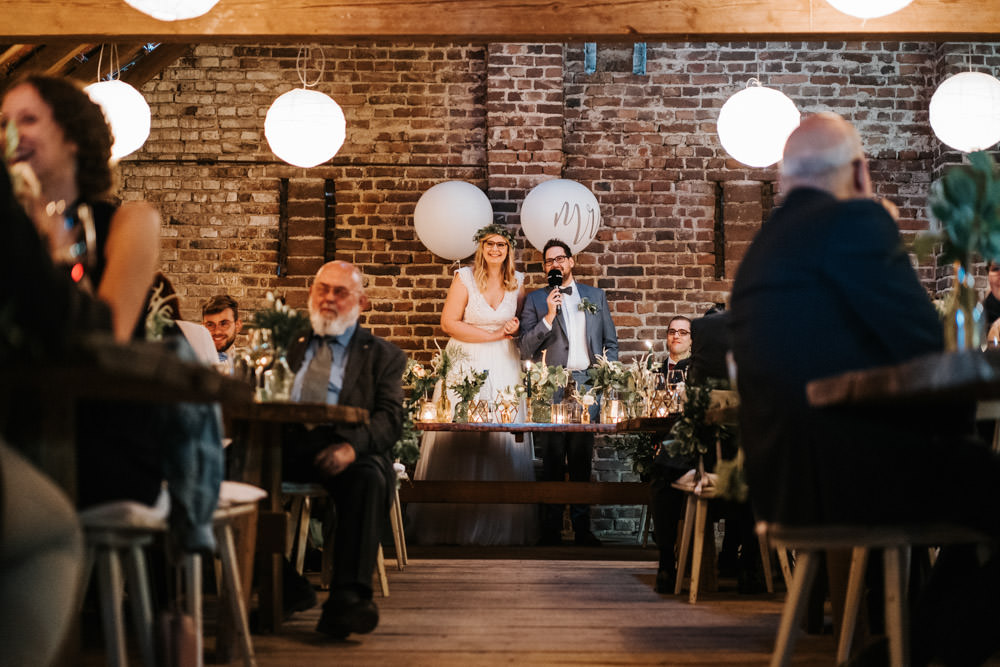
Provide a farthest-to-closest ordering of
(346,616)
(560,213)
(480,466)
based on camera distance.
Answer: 1. (560,213)
2. (480,466)
3. (346,616)

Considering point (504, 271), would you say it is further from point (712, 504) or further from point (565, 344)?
point (712, 504)

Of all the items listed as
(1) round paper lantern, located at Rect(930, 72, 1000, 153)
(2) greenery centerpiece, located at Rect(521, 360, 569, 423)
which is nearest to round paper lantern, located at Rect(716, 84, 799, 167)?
(1) round paper lantern, located at Rect(930, 72, 1000, 153)

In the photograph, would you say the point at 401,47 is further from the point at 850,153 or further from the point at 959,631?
the point at 959,631

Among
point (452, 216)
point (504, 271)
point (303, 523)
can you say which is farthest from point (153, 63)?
point (303, 523)

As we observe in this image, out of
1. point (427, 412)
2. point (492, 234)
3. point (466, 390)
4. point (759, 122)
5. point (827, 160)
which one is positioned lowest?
point (427, 412)

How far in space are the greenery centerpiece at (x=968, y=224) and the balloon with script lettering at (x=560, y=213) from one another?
4625 millimetres

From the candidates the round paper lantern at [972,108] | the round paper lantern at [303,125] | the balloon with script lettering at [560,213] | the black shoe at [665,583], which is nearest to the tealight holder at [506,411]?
the balloon with script lettering at [560,213]

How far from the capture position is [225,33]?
495 cm

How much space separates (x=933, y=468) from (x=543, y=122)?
232 inches

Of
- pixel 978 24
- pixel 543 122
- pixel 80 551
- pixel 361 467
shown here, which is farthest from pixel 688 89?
pixel 80 551

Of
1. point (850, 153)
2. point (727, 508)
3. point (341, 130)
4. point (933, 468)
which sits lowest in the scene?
point (727, 508)

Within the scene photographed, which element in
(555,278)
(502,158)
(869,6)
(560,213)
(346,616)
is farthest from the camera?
(502,158)

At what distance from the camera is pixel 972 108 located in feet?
16.4

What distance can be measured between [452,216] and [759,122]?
2112 millimetres
